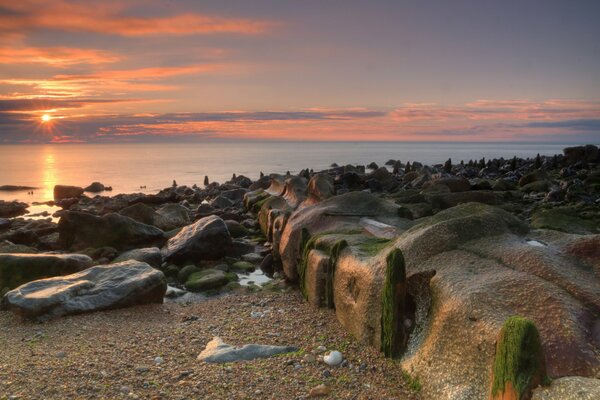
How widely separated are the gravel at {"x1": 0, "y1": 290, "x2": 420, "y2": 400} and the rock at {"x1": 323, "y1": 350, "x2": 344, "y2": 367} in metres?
0.08

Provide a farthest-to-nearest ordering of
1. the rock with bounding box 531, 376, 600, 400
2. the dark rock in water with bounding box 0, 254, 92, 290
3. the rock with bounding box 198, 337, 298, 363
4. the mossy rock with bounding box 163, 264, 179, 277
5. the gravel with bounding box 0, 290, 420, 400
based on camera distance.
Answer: the mossy rock with bounding box 163, 264, 179, 277, the dark rock in water with bounding box 0, 254, 92, 290, the rock with bounding box 198, 337, 298, 363, the gravel with bounding box 0, 290, 420, 400, the rock with bounding box 531, 376, 600, 400

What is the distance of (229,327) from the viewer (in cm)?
887

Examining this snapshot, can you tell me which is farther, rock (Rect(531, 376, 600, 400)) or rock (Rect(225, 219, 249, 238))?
rock (Rect(225, 219, 249, 238))

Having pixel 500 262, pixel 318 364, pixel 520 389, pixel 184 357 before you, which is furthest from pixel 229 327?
pixel 520 389

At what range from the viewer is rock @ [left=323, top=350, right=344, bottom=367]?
681cm

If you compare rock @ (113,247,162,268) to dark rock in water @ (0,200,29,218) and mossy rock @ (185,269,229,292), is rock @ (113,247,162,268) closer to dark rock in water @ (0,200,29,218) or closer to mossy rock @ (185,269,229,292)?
mossy rock @ (185,269,229,292)

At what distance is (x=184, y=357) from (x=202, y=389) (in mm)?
1299

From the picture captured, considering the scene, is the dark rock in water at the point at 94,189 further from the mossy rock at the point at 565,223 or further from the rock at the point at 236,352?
the rock at the point at 236,352

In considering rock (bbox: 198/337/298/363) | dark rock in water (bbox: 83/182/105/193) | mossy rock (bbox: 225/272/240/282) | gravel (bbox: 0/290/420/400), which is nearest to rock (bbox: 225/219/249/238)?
mossy rock (bbox: 225/272/240/282)

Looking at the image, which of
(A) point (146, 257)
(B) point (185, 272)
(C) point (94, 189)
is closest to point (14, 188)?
(C) point (94, 189)

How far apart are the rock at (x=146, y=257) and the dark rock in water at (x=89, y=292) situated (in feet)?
7.27

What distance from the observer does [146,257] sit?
13.2m

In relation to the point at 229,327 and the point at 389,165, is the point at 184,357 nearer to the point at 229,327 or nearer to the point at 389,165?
the point at 229,327

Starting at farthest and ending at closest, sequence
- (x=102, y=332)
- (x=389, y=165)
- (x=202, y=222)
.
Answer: (x=389, y=165), (x=202, y=222), (x=102, y=332)
